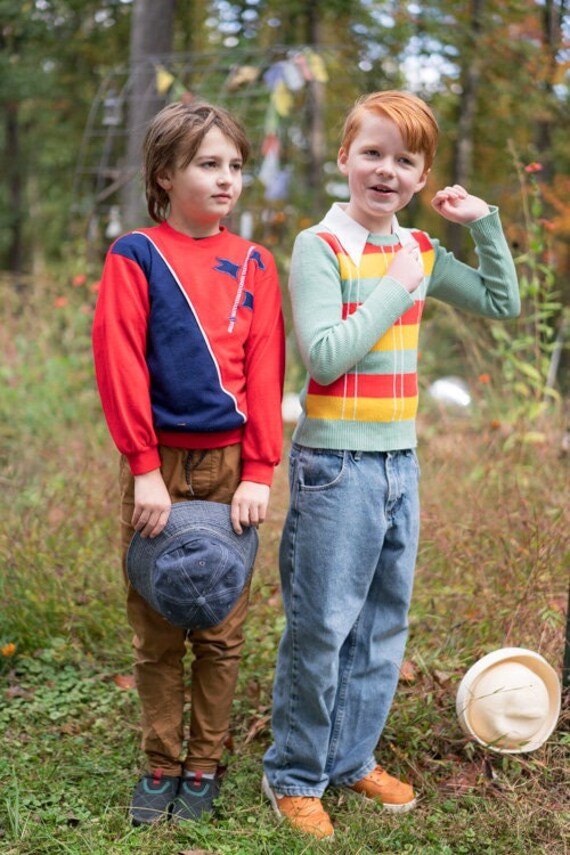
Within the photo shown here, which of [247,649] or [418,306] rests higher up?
[418,306]

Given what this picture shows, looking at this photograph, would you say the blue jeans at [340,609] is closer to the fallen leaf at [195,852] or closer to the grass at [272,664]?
the grass at [272,664]

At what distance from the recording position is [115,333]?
2.24 metres

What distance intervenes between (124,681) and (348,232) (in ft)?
5.65

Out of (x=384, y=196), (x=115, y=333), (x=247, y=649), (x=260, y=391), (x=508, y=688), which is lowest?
(x=247, y=649)

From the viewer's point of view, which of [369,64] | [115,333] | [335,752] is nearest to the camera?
[115,333]

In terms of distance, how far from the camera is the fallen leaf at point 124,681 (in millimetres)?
3199

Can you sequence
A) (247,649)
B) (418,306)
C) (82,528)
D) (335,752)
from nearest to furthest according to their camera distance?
(418,306) → (335,752) → (247,649) → (82,528)

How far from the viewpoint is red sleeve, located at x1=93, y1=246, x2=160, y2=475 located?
2238mm

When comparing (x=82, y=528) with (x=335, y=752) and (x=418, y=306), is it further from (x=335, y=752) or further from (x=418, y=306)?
(x=418, y=306)

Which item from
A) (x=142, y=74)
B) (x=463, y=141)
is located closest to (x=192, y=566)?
(x=142, y=74)

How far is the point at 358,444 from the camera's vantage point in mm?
2320

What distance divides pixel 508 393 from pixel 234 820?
3032mm

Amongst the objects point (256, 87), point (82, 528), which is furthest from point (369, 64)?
point (82, 528)

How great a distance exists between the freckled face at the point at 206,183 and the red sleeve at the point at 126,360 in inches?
8.1
